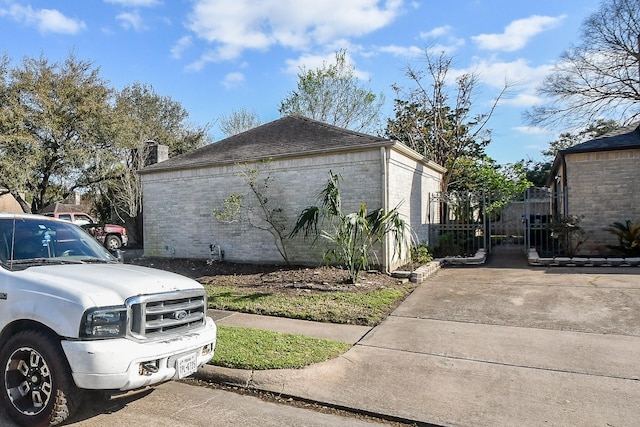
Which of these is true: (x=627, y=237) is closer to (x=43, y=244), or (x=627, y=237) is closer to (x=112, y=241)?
(x=43, y=244)

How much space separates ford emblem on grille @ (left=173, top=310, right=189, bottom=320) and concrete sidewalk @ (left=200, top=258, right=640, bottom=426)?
1.04 m

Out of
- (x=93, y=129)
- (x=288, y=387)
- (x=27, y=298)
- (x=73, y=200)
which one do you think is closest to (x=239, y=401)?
(x=288, y=387)

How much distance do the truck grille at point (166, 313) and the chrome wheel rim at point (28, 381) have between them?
790 millimetres

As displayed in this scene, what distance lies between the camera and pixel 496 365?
15.5ft

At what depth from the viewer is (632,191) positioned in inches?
485

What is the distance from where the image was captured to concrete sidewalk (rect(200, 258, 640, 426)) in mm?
3750

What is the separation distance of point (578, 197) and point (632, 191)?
4.56 feet

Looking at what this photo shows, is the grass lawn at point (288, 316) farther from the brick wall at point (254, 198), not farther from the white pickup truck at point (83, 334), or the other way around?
the brick wall at point (254, 198)

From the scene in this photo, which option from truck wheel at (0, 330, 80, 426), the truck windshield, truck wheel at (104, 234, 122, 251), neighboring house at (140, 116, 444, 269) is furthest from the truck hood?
truck wheel at (104, 234, 122, 251)

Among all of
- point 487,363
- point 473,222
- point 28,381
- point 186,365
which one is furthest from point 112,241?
point 487,363

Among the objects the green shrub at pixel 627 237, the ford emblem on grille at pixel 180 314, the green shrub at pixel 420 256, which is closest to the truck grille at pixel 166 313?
the ford emblem on grille at pixel 180 314

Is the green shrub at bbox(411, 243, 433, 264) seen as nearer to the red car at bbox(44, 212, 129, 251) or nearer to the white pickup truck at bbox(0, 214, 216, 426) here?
the white pickup truck at bbox(0, 214, 216, 426)

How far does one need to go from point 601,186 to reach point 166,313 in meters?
13.6

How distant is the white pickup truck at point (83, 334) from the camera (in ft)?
10.6
